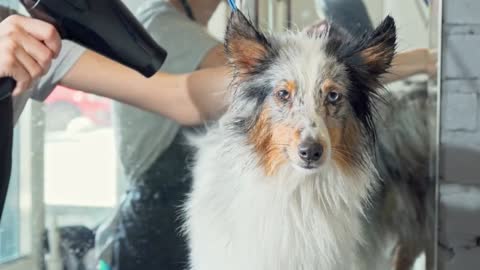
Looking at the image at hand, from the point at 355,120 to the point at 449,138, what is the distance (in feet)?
0.54

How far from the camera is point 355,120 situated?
0.81m

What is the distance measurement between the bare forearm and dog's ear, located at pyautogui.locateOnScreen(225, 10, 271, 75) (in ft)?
0.11

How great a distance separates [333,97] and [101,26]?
303mm

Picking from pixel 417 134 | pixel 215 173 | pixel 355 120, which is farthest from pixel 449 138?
pixel 215 173

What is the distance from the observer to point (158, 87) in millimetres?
873

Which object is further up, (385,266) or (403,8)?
(403,8)

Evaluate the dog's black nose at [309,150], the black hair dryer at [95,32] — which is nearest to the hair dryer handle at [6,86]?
the black hair dryer at [95,32]

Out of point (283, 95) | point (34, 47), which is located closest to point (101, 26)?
point (34, 47)

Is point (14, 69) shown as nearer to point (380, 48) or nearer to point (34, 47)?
point (34, 47)

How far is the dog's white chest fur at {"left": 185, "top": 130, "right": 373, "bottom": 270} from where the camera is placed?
804 mm

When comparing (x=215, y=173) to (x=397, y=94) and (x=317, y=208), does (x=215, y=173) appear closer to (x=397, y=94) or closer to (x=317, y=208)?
(x=317, y=208)

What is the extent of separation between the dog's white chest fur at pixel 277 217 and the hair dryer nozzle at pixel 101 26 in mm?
169

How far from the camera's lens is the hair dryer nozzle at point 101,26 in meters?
0.75

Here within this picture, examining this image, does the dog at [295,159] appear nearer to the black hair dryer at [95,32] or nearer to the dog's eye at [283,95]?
the dog's eye at [283,95]
